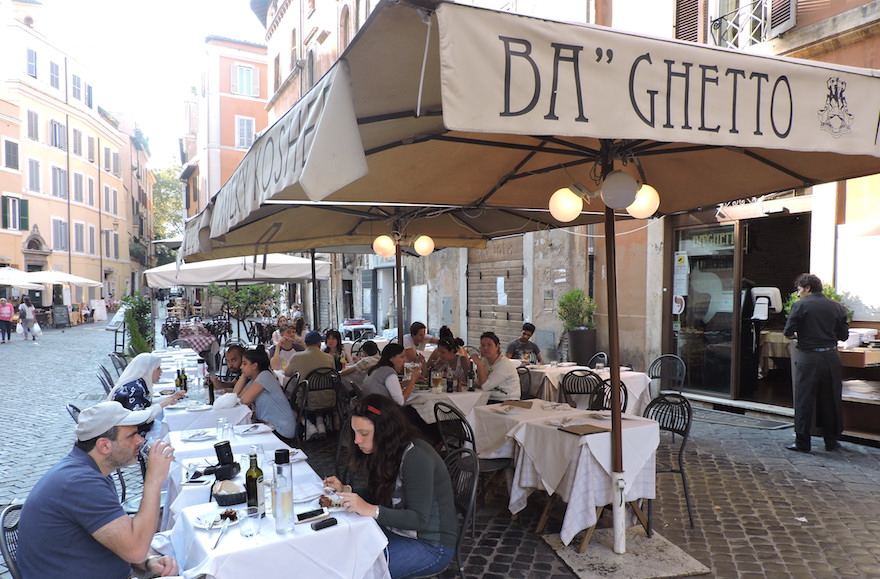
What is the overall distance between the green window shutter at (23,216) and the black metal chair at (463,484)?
33911 mm

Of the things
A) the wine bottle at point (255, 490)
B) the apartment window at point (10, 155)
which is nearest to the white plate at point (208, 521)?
the wine bottle at point (255, 490)

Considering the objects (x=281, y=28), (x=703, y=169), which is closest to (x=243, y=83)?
(x=281, y=28)

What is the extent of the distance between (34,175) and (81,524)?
3575 centimetres

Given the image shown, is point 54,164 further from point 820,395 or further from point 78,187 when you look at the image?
point 820,395

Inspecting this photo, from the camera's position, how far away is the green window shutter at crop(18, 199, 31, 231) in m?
29.3

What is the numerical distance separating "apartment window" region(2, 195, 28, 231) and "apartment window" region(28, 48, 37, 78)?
7391 millimetres

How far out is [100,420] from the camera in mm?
2602

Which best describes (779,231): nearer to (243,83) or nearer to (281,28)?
(281,28)

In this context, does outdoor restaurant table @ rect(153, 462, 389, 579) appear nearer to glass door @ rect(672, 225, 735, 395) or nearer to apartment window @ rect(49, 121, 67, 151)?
glass door @ rect(672, 225, 735, 395)

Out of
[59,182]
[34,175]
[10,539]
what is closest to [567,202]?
[10,539]

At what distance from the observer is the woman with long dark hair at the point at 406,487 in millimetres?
2895

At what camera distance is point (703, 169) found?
500 cm

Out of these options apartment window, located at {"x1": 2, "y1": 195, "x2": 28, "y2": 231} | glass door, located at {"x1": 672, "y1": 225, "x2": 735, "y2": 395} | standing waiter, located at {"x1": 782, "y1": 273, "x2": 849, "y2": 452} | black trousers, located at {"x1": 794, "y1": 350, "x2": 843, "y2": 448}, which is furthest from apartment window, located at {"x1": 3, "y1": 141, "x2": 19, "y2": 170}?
black trousers, located at {"x1": 794, "y1": 350, "x2": 843, "y2": 448}

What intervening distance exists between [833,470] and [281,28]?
91.0 feet
